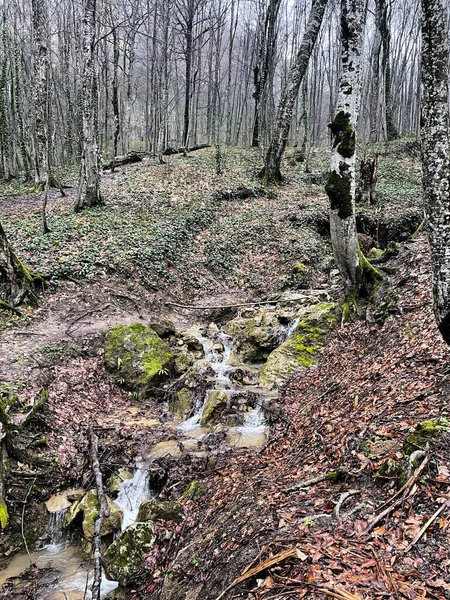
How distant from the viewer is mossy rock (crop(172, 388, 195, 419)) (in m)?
8.06

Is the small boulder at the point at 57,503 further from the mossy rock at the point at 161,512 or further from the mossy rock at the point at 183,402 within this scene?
the mossy rock at the point at 183,402

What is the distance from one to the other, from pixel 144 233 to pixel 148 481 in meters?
9.28

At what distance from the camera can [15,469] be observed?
5.59 m

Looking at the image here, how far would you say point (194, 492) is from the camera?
214 inches

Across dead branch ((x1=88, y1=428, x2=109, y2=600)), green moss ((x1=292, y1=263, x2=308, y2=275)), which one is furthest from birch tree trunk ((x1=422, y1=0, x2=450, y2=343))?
green moss ((x1=292, y1=263, x2=308, y2=275))

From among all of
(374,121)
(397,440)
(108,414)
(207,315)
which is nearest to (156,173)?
(207,315)

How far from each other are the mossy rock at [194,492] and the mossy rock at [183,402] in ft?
8.01

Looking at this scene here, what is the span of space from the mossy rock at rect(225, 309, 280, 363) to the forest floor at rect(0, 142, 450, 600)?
1.75m

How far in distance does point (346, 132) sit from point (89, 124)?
10.3 metres

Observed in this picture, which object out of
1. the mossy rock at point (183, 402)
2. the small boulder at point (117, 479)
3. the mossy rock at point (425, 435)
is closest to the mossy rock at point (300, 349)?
the mossy rock at point (183, 402)

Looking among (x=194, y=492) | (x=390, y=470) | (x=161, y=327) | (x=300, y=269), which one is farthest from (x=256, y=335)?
(x=390, y=470)

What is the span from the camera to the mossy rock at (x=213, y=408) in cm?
767

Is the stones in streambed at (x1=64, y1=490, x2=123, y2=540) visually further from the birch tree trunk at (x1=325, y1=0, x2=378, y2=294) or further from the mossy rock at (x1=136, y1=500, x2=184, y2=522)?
the birch tree trunk at (x1=325, y1=0, x2=378, y2=294)

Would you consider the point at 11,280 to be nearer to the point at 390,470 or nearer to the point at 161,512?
the point at 161,512
